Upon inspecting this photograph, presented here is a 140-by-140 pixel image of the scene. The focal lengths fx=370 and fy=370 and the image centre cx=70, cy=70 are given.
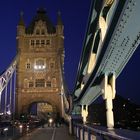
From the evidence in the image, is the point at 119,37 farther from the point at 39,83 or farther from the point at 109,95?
the point at 39,83

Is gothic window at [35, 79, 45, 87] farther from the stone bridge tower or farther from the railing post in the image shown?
the railing post

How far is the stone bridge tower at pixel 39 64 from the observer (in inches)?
3078

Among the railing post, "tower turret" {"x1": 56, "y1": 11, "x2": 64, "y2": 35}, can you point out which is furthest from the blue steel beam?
"tower turret" {"x1": 56, "y1": 11, "x2": 64, "y2": 35}

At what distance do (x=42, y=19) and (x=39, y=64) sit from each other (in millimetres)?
14419

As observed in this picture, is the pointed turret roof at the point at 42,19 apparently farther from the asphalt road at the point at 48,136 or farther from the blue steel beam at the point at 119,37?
the blue steel beam at the point at 119,37

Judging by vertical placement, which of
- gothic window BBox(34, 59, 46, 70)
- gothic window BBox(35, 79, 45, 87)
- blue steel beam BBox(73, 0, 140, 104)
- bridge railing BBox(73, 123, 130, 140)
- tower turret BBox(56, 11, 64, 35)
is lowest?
bridge railing BBox(73, 123, 130, 140)

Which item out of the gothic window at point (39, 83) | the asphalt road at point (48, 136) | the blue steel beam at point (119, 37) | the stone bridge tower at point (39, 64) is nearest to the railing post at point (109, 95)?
A: the blue steel beam at point (119, 37)

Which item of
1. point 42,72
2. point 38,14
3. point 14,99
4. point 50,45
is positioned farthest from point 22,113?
point 38,14

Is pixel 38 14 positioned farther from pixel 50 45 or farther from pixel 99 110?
pixel 99 110

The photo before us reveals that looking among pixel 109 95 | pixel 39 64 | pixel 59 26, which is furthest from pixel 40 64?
pixel 109 95

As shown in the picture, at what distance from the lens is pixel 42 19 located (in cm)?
9069

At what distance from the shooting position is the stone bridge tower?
78.2 m

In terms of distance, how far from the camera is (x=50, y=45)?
8425 centimetres

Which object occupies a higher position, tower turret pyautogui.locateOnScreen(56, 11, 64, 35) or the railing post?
tower turret pyautogui.locateOnScreen(56, 11, 64, 35)
